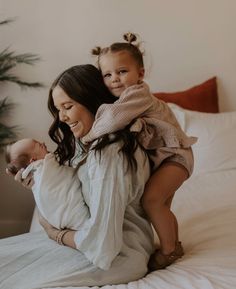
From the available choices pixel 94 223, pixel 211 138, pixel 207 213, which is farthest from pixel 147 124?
pixel 211 138

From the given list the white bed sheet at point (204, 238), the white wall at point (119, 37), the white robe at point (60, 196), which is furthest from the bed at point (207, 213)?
the white wall at point (119, 37)

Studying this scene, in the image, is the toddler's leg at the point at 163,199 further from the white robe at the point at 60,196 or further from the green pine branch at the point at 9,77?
the green pine branch at the point at 9,77

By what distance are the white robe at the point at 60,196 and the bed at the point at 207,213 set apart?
21 cm

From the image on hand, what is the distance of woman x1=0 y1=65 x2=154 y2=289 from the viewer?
3.53ft

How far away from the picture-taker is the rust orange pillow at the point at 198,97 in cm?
261

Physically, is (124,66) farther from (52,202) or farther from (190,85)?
(190,85)

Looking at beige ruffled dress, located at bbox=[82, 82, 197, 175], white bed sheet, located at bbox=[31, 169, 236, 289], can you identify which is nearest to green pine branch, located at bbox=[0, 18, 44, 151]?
white bed sheet, located at bbox=[31, 169, 236, 289]

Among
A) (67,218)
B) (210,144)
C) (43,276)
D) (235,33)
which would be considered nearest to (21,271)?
(43,276)


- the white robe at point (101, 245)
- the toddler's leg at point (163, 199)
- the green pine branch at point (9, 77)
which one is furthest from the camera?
the green pine branch at point (9, 77)

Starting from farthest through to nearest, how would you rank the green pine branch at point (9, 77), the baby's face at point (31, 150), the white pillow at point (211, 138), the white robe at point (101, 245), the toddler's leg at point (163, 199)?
the green pine branch at point (9, 77)
the white pillow at point (211, 138)
the baby's face at point (31, 150)
the toddler's leg at point (163, 199)
the white robe at point (101, 245)

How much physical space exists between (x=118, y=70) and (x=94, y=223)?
432 mm

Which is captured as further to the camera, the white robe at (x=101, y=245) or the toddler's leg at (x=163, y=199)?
the toddler's leg at (x=163, y=199)

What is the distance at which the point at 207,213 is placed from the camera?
161 centimetres

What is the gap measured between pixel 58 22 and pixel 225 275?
1.94 m
